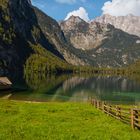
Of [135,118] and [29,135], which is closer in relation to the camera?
[29,135]

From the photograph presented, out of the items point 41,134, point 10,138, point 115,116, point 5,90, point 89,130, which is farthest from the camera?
point 5,90

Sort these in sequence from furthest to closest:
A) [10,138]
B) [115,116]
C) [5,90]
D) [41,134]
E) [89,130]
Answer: [5,90], [115,116], [89,130], [41,134], [10,138]

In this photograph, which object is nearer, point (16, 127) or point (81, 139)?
point (81, 139)

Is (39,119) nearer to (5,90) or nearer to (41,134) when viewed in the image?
(41,134)

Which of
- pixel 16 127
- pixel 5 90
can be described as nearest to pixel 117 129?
pixel 16 127

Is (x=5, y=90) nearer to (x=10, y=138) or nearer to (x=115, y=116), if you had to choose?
(x=115, y=116)

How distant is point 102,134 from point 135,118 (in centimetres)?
571

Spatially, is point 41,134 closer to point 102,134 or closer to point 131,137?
point 102,134

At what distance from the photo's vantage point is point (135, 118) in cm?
3372

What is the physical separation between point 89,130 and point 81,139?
17.0ft

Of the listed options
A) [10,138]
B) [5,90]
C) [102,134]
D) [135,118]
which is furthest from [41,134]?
[5,90]

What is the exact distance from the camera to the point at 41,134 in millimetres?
28891

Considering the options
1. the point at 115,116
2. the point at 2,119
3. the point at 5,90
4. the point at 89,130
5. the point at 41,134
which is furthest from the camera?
the point at 5,90

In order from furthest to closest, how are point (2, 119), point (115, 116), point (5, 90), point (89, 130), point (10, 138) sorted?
point (5, 90), point (115, 116), point (2, 119), point (89, 130), point (10, 138)
